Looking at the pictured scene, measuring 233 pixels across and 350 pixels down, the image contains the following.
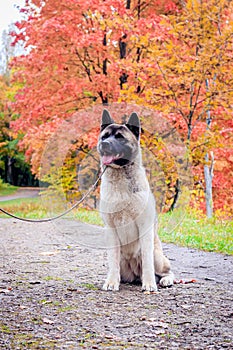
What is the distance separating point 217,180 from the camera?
14320 mm

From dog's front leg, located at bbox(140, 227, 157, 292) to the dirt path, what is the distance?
11cm

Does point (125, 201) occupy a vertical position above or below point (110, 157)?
below

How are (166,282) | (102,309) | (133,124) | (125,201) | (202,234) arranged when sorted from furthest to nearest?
(202,234) → (166,282) → (133,124) → (125,201) → (102,309)

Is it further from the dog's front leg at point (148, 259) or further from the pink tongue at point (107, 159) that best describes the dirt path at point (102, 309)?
the pink tongue at point (107, 159)

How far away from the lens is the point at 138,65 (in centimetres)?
1106

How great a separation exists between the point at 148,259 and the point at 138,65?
742 centimetres

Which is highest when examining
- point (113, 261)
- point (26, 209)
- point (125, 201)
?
point (125, 201)

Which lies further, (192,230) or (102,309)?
(192,230)

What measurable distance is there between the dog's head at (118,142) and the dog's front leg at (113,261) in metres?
0.64

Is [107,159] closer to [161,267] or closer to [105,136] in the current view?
[105,136]

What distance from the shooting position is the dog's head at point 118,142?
414cm

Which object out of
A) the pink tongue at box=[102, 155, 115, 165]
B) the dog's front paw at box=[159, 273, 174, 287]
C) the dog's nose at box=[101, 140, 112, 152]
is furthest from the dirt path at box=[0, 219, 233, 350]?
the dog's nose at box=[101, 140, 112, 152]

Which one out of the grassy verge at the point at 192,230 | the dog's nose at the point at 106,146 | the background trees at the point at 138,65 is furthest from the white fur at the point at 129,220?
the background trees at the point at 138,65

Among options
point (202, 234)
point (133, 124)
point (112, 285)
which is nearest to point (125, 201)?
point (133, 124)
